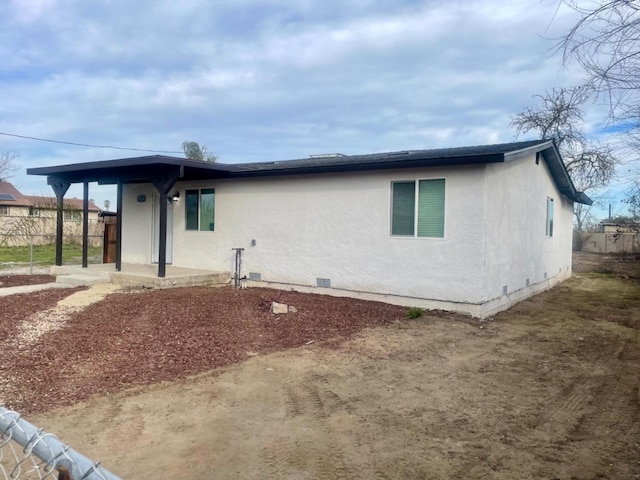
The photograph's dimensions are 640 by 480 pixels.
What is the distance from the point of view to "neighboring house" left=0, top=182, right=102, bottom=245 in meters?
18.1

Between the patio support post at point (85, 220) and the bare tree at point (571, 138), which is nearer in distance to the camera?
the patio support post at point (85, 220)

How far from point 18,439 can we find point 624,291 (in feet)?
50.4

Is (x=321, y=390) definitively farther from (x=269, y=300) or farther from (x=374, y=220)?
(x=374, y=220)

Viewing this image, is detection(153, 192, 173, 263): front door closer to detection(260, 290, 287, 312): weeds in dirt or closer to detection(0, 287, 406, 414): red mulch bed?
detection(0, 287, 406, 414): red mulch bed

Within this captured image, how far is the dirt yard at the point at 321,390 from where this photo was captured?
3318 mm

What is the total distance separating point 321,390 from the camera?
4766 millimetres

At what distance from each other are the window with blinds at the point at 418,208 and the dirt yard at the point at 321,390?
5.41 feet

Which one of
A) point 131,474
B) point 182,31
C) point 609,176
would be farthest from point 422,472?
point 609,176

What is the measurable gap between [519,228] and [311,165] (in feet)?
16.0

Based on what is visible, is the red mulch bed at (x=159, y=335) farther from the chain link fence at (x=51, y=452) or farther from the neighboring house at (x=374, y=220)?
the chain link fence at (x=51, y=452)

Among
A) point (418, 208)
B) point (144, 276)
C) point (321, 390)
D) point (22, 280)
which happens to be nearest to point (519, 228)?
point (418, 208)

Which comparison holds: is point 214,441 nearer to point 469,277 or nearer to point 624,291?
point 469,277

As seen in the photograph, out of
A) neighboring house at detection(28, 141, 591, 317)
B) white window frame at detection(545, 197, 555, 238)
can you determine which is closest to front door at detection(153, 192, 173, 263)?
neighboring house at detection(28, 141, 591, 317)

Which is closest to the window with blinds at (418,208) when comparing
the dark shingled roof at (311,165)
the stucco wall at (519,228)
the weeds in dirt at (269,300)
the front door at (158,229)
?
the dark shingled roof at (311,165)
